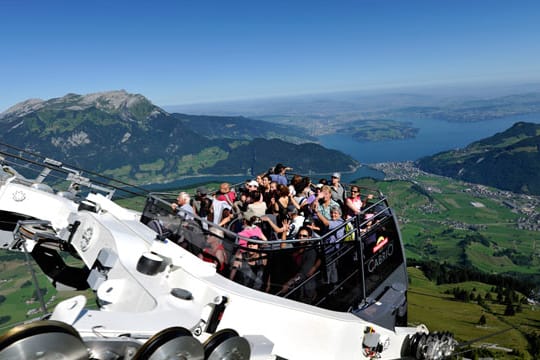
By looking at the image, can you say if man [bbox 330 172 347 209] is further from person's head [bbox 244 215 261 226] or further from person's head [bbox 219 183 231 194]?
person's head [bbox 244 215 261 226]

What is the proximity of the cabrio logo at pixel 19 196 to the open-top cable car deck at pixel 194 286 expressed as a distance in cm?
2

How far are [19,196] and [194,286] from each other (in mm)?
5036

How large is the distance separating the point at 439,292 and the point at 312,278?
386ft

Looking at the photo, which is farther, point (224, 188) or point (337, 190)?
point (337, 190)

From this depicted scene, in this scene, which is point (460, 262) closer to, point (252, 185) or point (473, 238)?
point (473, 238)

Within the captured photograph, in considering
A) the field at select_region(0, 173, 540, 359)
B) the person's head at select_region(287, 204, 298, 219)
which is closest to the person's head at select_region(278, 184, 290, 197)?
the person's head at select_region(287, 204, 298, 219)

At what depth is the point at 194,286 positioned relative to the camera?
5.27 m

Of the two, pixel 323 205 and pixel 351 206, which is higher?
pixel 323 205

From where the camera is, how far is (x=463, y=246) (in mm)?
145500

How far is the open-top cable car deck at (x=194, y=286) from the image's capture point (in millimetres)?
3721

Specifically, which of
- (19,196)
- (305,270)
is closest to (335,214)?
(305,270)

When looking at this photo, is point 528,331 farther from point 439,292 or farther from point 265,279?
point 265,279

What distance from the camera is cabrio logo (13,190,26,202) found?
7.83 metres

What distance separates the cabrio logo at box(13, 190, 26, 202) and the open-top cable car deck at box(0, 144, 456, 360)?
0.07 feet
